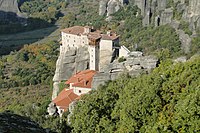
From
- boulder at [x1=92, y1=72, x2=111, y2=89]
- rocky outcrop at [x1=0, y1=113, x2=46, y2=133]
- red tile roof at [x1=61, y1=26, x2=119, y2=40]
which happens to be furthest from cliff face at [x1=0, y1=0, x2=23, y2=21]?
rocky outcrop at [x1=0, y1=113, x2=46, y2=133]

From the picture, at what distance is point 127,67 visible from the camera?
94.7 feet

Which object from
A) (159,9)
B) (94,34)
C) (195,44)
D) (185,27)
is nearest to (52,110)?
(94,34)

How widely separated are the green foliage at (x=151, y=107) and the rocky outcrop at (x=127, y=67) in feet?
27.6

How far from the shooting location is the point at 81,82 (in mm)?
32312

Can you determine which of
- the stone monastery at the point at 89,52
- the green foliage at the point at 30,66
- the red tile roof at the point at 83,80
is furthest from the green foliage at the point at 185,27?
the red tile roof at the point at 83,80

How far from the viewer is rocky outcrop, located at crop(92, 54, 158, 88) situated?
87.2ft

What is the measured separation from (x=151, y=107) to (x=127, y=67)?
42.2 feet

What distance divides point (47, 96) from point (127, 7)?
3443cm

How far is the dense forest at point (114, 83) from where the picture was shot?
16.0 m

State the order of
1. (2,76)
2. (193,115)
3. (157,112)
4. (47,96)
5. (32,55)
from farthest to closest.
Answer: (32,55), (2,76), (47,96), (157,112), (193,115)

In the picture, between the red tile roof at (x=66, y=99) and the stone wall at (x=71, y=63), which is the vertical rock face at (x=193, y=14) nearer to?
the stone wall at (x=71, y=63)

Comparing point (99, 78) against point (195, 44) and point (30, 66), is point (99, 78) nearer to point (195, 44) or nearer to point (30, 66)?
point (195, 44)

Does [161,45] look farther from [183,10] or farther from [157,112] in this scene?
[157,112]

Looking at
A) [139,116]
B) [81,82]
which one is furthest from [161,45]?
[139,116]
